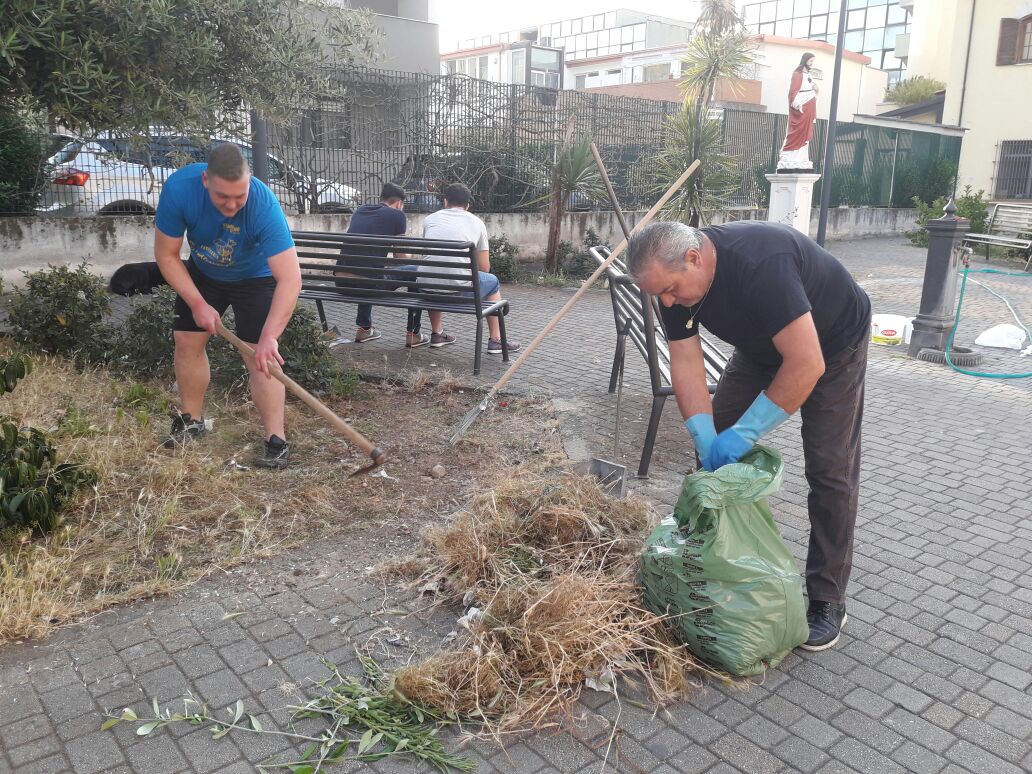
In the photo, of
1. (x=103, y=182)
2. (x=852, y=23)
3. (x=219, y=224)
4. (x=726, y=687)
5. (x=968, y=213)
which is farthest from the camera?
(x=852, y=23)

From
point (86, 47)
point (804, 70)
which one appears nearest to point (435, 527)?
point (86, 47)

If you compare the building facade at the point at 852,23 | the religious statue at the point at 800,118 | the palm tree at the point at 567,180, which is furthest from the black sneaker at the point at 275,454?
the building facade at the point at 852,23

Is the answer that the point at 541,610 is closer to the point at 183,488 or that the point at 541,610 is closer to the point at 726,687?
the point at 726,687

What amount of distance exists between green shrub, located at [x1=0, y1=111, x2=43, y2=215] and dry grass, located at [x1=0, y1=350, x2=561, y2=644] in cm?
467

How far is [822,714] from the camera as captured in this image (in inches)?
103

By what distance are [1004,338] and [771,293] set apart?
6671 millimetres

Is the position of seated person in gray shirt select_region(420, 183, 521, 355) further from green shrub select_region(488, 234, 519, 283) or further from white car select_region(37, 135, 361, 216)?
green shrub select_region(488, 234, 519, 283)

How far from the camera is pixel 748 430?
111 inches

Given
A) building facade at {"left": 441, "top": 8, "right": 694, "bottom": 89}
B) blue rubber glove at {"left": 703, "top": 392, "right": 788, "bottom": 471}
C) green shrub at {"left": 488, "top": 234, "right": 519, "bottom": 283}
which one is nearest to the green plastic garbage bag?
blue rubber glove at {"left": 703, "top": 392, "right": 788, "bottom": 471}

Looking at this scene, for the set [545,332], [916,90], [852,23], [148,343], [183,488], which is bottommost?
[183,488]

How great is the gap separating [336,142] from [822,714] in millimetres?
10513

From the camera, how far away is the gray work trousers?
115 inches

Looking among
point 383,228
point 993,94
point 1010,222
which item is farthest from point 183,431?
point 993,94

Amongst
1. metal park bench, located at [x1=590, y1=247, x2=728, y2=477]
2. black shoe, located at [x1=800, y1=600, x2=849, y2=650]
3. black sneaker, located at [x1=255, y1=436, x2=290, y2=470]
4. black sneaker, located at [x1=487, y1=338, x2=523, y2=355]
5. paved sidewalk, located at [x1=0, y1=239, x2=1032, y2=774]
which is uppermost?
metal park bench, located at [x1=590, y1=247, x2=728, y2=477]
